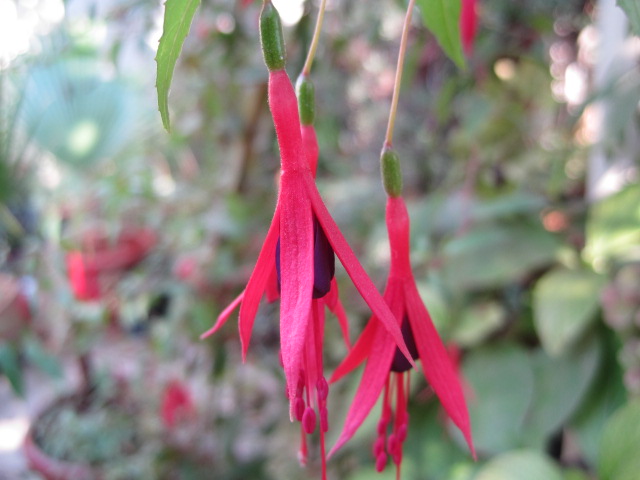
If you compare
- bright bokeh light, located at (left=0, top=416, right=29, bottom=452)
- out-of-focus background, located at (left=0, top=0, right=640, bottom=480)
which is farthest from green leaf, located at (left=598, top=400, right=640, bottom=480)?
bright bokeh light, located at (left=0, top=416, right=29, bottom=452)

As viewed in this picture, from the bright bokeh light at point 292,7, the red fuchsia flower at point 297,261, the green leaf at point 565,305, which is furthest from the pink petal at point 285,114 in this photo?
the green leaf at point 565,305

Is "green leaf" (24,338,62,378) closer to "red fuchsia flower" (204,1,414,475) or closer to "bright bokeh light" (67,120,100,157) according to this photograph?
"bright bokeh light" (67,120,100,157)

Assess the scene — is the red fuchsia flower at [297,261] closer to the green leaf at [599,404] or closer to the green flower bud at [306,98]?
the green flower bud at [306,98]

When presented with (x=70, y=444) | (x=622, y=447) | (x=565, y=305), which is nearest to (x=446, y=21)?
(x=622, y=447)

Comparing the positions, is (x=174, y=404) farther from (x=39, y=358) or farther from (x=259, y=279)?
(x=259, y=279)

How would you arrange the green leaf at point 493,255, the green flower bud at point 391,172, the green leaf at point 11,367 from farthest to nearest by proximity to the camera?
the green leaf at point 493,255
the green leaf at point 11,367
the green flower bud at point 391,172

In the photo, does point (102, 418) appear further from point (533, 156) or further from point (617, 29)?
point (617, 29)
